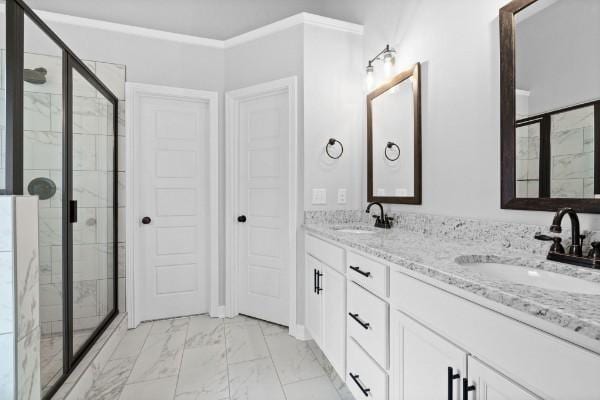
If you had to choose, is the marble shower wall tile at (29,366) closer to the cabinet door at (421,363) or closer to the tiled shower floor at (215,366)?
the tiled shower floor at (215,366)

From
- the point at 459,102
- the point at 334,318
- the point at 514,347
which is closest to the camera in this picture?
the point at 514,347

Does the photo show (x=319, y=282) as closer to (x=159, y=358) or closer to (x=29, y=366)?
(x=159, y=358)

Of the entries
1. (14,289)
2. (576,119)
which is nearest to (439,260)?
(576,119)

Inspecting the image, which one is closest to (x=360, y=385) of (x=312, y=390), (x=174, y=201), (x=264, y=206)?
(x=312, y=390)

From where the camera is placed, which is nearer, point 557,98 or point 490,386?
point 490,386

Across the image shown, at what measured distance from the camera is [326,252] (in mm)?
1925

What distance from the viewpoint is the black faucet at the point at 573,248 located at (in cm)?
97

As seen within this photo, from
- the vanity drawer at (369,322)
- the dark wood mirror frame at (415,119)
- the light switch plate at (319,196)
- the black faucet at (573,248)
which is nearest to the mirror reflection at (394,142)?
the dark wood mirror frame at (415,119)

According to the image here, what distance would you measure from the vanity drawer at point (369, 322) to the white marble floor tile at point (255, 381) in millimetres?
618

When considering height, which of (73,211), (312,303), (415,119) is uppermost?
(415,119)

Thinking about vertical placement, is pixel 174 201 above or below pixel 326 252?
above

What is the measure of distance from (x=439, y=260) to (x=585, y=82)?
79 cm

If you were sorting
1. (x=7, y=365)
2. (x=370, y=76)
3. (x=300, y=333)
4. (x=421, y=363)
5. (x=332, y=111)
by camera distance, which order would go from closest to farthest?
(x=421, y=363)
(x=7, y=365)
(x=370, y=76)
(x=300, y=333)
(x=332, y=111)

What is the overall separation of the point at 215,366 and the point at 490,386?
1.74 m
